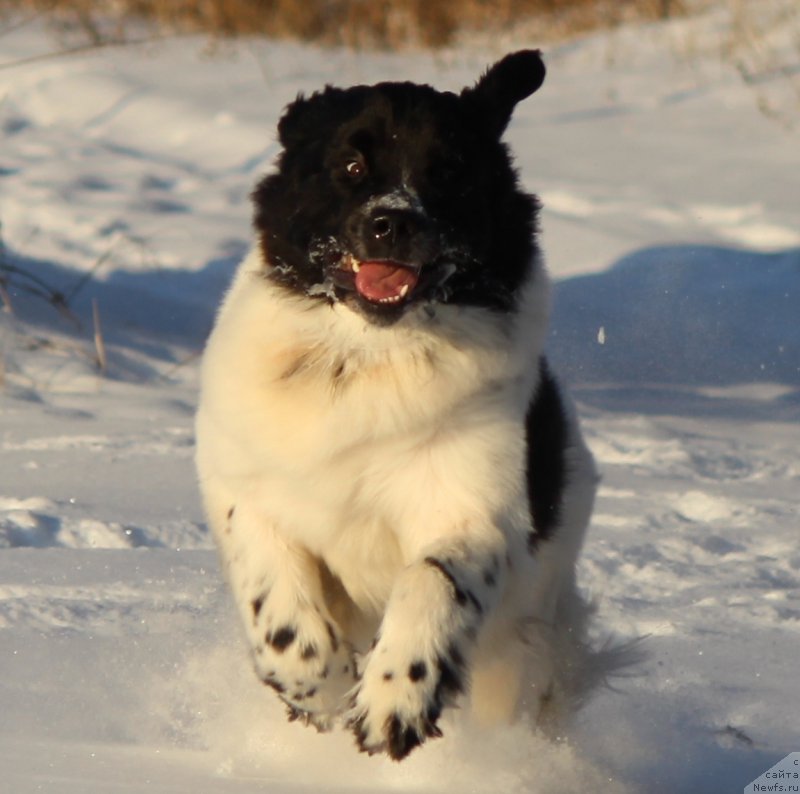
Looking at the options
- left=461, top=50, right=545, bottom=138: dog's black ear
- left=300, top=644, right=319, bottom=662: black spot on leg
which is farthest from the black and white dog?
left=461, top=50, right=545, bottom=138: dog's black ear

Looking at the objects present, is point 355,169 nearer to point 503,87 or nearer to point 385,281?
point 385,281

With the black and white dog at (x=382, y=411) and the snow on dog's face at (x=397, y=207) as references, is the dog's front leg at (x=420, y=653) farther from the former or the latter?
the snow on dog's face at (x=397, y=207)

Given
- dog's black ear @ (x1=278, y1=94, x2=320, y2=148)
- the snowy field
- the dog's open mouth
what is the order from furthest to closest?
dog's black ear @ (x1=278, y1=94, x2=320, y2=148)
the snowy field
the dog's open mouth

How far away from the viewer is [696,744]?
3.81m

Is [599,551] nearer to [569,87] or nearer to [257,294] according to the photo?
[257,294]

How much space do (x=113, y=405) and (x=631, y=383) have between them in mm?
2291

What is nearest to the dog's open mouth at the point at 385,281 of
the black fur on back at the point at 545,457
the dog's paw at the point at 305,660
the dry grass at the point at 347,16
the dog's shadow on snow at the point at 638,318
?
the black fur on back at the point at 545,457

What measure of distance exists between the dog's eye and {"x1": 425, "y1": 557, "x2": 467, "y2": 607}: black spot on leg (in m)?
0.87

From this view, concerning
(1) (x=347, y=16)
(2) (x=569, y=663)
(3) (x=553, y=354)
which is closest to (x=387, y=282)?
(2) (x=569, y=663)

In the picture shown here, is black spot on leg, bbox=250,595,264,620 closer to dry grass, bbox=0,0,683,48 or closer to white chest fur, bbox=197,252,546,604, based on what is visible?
white chest fur, bbox=197,252,546,604

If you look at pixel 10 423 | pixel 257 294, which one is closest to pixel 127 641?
pixel 257 294

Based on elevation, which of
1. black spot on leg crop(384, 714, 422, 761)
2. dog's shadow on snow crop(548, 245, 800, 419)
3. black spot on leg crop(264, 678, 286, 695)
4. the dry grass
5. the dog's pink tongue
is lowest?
dog's shadow on snow crop(548, 245, 800, 419)

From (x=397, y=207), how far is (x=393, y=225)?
5 centimetres

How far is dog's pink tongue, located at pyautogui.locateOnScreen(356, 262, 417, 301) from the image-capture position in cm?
340
